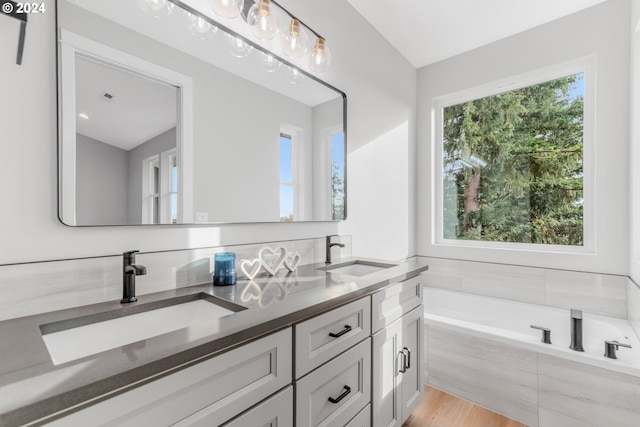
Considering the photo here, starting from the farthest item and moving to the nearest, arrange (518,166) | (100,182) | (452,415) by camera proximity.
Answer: (518,166), (452,415), (100,182)

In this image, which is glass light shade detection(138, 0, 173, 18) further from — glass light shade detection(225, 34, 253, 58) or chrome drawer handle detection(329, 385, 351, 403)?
chrome drawer handle detection(329, 385, 351, 403)

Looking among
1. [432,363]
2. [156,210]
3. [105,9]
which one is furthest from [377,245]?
[105,9]

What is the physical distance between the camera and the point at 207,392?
71 centimetres

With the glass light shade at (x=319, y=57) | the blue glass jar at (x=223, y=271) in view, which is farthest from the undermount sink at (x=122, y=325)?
the glass light shade at (x=319, y=57)

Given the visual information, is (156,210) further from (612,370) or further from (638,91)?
(638,91)

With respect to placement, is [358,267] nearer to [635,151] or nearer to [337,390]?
[337,390]

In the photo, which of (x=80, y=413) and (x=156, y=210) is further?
(x=156, y=210)

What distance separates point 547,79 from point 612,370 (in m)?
2.17

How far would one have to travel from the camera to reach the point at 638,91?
6.06 feet

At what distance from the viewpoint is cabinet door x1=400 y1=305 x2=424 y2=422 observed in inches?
61.5

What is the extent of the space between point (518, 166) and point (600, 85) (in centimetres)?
74

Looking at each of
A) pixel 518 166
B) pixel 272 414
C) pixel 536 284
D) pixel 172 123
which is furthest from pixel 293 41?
pixel 536 284

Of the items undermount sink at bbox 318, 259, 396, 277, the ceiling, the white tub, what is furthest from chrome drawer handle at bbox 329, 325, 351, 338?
the ceiling

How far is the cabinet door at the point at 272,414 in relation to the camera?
77 cm
